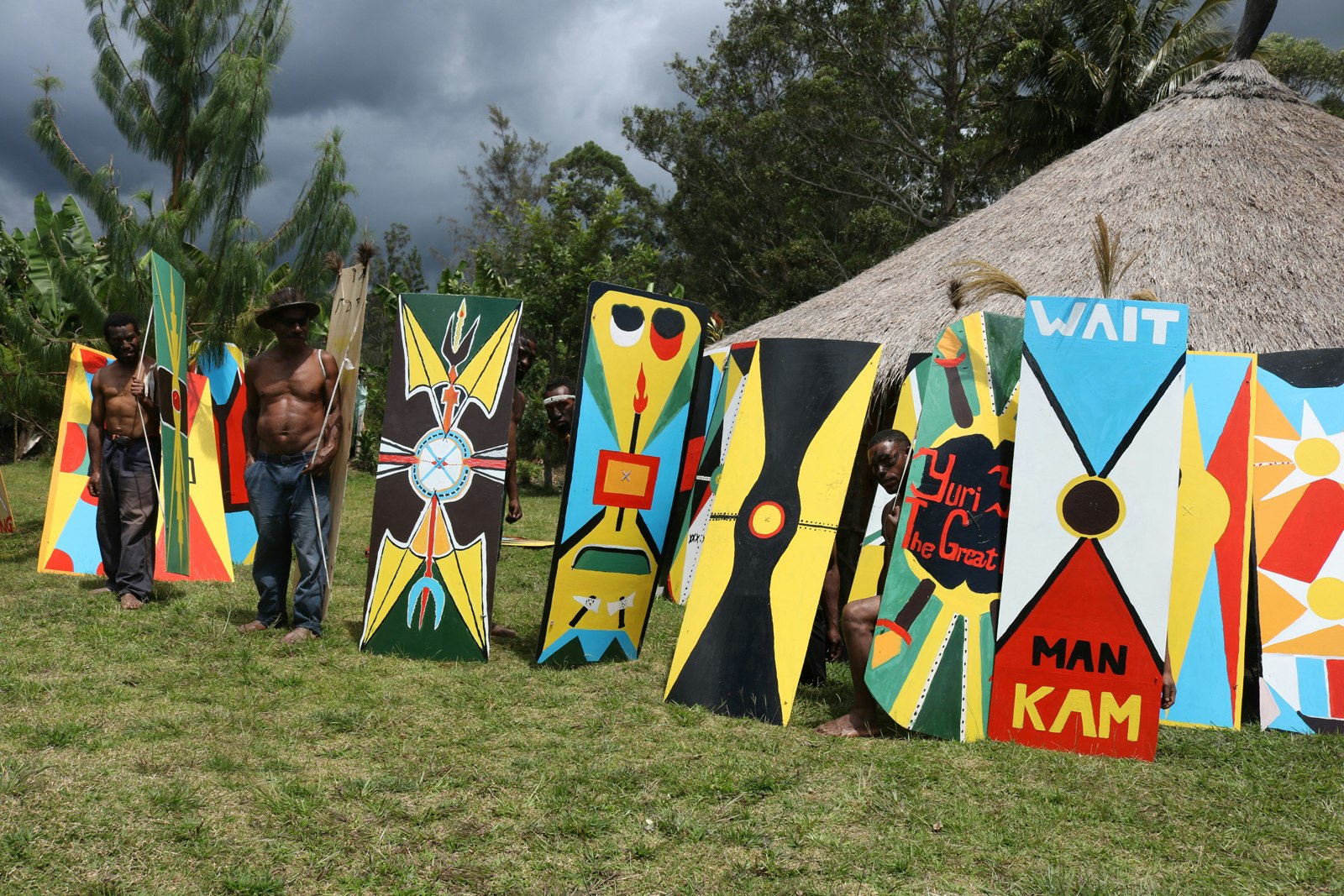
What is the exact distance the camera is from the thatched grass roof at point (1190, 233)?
6.75 metres

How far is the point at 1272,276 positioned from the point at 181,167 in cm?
950

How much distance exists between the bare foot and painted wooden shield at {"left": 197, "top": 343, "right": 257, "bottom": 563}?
197 inches

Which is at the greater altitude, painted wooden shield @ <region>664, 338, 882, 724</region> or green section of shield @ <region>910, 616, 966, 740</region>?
painted wooden shield @ <region>664, 338, 882, 724</region>

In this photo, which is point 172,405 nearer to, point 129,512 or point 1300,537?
point 129,512

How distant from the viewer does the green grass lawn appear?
2.51 m

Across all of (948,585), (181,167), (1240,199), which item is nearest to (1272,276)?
(1240,199)

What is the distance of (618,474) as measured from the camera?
4.77m

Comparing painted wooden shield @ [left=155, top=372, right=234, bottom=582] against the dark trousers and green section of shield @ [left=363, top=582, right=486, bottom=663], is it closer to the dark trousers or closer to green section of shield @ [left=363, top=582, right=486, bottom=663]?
the dark trousers

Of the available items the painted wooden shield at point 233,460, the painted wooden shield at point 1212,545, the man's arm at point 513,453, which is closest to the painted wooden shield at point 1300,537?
the painted wooden shield at point 1212,545

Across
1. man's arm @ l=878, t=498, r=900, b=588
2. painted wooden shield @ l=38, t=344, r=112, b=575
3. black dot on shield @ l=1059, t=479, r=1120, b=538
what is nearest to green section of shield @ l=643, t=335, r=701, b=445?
man's arm @ l=878, t=498, r=900, b=588

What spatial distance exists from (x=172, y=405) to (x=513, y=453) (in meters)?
1.95

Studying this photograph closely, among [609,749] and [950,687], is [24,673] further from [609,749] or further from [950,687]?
[950,687]

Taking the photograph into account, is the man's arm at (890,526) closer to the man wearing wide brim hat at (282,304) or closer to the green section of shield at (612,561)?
the green section of shield at (612,561)

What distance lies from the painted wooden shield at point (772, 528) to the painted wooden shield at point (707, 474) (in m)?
1.05
